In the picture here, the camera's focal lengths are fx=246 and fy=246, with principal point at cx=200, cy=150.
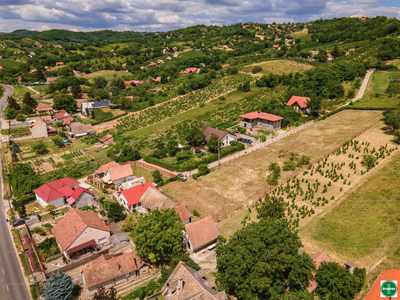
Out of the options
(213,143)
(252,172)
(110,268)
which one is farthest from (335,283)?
(213,143)

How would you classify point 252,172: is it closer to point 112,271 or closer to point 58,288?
point 112,271

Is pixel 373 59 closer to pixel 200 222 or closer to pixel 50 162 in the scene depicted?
pixel 200 222

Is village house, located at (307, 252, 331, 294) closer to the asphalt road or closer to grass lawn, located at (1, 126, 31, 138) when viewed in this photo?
the asphalt road

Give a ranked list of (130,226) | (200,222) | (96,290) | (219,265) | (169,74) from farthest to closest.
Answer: (169,74)
(130,226)
(200,222)
(96,290)
(219,265)

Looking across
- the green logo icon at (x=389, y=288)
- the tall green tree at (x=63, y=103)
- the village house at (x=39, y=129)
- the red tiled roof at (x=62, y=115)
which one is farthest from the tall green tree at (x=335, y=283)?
the tall green tree at (x=63, y=103)

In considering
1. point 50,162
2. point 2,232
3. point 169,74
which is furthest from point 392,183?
point 169,74
